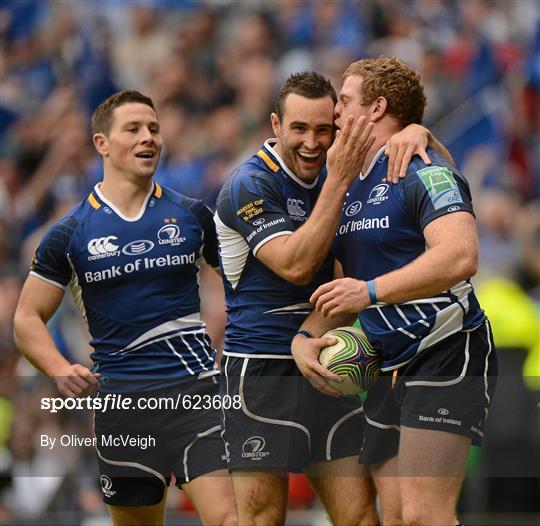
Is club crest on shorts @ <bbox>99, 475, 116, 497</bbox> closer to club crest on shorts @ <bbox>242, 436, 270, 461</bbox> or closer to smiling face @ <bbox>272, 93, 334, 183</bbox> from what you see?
club crest on shorts @ <bbox>242, 436, 270, 461</bbox>

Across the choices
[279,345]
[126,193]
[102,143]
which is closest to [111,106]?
[102,143]

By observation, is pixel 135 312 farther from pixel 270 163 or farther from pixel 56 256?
pixel 270 163

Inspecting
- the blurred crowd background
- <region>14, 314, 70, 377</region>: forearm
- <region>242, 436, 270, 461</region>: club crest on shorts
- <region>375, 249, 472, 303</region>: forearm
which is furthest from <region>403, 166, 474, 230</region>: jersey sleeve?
the blurred crowd background

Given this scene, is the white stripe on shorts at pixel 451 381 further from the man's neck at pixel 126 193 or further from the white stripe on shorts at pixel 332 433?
the man's neck at pixel 126 193

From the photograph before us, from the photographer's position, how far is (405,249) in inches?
209

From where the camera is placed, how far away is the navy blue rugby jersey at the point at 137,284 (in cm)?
634

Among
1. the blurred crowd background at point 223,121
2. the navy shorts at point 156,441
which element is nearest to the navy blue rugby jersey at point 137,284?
the navy shorts at point 156,441

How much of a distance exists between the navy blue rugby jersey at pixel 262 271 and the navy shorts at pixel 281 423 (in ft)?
0.32

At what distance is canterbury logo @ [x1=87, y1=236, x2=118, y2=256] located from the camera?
250 inches

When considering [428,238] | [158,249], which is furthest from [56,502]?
[428,238]

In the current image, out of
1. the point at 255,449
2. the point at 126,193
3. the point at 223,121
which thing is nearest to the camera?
the point at 255,449

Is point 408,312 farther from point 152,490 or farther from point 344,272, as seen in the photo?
point 152,490

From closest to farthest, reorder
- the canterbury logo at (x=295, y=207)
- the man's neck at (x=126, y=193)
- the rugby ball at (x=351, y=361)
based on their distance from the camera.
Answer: the rugby ball at (x=351, y=361) → the canterbury logo at (x=295, y=207) → the man's neck at (x=126, y=193)

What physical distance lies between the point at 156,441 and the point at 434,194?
7.17 ft
